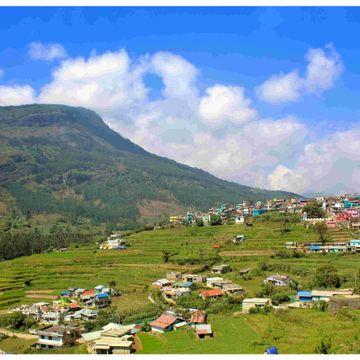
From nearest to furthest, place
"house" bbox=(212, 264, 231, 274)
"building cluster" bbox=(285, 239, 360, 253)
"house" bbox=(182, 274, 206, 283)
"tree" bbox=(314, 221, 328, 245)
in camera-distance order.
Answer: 1. "house" bbox=(182, 274, 206, 283)
2. "house" bbox=(212, 264, 231, 274)
3. "building cluster" bbox=(285, 239, 360, 253)
4. "tree" bbox=(314, 221, 328, 245)

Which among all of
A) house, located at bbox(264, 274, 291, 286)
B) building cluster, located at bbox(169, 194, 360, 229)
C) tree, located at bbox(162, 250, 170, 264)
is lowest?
house, located at bbox(264, 274, 291, 286)

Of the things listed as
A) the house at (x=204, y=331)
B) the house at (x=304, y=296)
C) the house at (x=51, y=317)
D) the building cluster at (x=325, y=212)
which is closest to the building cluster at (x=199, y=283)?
the house at (x=304, y=296)

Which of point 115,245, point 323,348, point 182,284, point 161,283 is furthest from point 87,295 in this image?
point 323,348

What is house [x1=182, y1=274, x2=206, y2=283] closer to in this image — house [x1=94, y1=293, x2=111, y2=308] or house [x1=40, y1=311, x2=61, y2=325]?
house [x1=94, y1=293, x2=111, y2=308]

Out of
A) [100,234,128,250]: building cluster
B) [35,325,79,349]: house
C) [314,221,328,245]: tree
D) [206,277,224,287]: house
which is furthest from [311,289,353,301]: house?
[100,234,128,250]: building cluster

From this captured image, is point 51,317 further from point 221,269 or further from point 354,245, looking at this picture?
point 354,245

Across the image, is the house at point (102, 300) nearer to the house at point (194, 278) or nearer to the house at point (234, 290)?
the house at point (194, 278)
